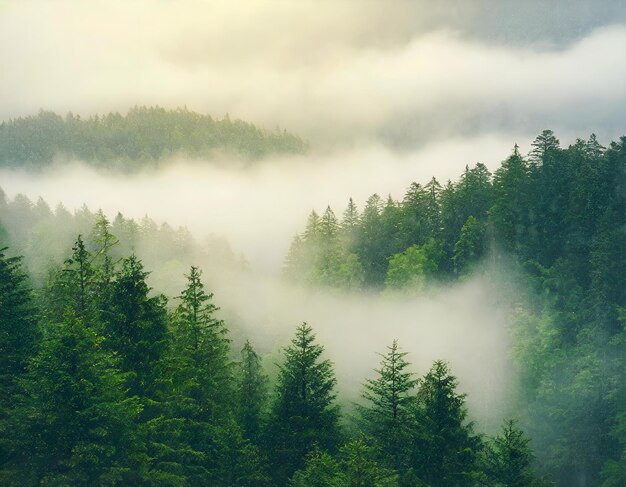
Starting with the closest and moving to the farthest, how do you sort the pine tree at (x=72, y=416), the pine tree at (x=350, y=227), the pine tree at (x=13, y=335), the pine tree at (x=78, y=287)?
the pine tree at (x=72, y=416), the pine tree at (x=13, y=335), the pine tree at (x=78, y=287), the pine tree at (x=350, y=227)

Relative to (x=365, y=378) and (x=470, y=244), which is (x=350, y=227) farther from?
(x=365, y=378)

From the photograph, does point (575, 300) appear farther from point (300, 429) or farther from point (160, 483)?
point (160, 483)

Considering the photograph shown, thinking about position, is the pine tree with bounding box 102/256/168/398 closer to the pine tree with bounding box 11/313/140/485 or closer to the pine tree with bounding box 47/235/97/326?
the pine tree with bounding box 11/313/140/485

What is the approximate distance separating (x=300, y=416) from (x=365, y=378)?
243 inches

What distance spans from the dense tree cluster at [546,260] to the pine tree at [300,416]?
99.9 ft

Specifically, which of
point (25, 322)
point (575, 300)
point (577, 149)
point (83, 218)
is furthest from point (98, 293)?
point (83, 218)

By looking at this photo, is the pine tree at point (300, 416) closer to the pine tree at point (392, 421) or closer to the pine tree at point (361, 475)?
the pine tree at point (392, 421)

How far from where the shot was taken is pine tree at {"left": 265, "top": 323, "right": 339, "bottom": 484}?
132ft

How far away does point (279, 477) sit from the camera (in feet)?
131

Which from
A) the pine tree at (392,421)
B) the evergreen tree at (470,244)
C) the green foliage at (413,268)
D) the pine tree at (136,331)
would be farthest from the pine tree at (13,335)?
the evergreen tree at (470,244)

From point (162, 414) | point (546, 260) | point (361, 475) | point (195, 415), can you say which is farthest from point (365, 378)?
point (546, 260)

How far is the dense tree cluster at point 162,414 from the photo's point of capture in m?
28.2

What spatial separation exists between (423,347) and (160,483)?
6458 cm

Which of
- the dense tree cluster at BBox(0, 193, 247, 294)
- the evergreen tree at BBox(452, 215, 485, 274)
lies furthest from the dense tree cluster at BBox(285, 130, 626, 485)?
the dense tree cluster at BBox(0, 193, 247, 294)
